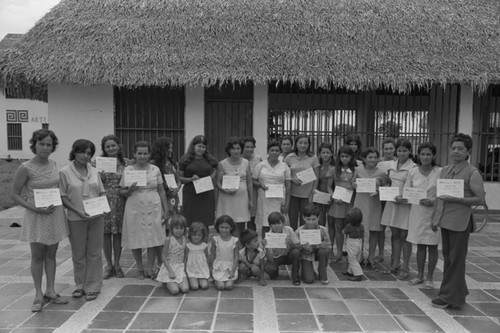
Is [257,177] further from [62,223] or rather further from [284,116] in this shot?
[284,116]

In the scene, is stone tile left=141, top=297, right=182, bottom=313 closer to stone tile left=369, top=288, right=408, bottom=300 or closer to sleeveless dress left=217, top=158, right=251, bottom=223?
sleeveless dress left=217, top=158, right=251, bottom=223

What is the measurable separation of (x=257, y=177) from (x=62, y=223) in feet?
7.64

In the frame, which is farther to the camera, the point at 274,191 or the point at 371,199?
the point at 371,199

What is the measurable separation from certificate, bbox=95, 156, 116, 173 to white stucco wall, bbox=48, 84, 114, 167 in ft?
11.7

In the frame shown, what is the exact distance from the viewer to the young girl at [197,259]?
14.2 ft

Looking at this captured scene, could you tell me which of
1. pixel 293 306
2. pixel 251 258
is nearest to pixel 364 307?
pixel 293 306

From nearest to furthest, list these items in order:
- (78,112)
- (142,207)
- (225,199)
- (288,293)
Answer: (288,293) → (142,207) → (225,199) → (78,112)

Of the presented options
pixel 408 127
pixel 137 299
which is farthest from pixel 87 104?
pixel 408 127

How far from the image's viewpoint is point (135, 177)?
4.37m

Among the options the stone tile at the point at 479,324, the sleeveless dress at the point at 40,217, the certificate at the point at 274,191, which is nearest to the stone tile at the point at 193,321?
the sleeveless dress at the point at 40,217

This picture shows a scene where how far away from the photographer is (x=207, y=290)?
4.29m

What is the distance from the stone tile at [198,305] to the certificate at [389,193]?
7.43ft

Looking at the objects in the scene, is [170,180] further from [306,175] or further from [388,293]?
[388,293]

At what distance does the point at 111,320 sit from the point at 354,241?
276cm
